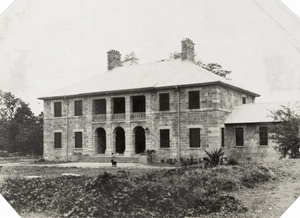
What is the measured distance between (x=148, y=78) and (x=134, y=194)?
7944 millimetres

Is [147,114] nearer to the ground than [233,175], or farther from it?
farther from it

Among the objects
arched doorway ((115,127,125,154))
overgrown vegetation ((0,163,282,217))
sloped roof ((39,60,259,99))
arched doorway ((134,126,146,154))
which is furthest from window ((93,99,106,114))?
overgrown vegetation ((0,163,282,217))

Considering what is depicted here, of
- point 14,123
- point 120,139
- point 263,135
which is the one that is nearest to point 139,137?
point 120,139

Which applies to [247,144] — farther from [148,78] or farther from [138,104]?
[148,78]

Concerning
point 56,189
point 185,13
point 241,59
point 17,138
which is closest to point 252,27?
point 241,59

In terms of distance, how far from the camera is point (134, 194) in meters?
9.22

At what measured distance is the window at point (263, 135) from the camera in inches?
770

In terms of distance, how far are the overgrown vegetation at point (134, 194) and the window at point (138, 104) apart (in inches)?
425

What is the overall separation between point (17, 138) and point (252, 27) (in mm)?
9031

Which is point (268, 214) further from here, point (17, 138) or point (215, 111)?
point (215, 111)

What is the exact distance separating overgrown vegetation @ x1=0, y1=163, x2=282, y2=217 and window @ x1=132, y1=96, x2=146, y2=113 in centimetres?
1079

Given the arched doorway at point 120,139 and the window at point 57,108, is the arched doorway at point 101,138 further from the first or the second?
the window at point 57,108

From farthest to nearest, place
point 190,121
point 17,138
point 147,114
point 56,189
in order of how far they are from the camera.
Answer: point 147,114
point 190,121
point 17,138
point 56,189

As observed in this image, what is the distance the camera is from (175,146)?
802 inches
